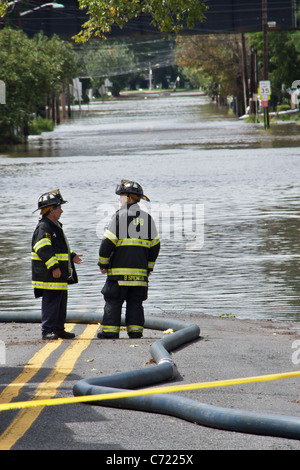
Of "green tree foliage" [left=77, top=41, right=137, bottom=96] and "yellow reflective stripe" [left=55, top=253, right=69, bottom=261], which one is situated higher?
"green tree foliage" [left=77, top=41, right=137, bottom=96]

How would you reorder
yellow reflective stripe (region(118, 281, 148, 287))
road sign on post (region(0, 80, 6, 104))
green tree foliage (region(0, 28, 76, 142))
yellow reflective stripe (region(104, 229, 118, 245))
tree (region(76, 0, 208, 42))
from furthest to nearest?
green tree foliage (region(0, 28, 76, 142))
road sign on post (region(0, 80, 6, 104))
tree (region(76, 0, 208, 42))
yellow reflective stripe (region(118, 281, 148, 287))
yellow reflective stripe (region(104, 229, 118, 245))

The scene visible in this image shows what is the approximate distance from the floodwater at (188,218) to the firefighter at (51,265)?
1.49 metres

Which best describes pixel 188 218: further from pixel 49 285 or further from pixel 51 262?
pixel 51 262

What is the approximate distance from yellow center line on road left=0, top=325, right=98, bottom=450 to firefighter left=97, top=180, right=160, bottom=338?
1.62 ft

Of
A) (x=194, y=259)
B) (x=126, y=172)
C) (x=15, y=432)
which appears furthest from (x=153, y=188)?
(x=15, y=432)

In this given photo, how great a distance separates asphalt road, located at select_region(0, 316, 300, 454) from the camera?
5652 millimetres

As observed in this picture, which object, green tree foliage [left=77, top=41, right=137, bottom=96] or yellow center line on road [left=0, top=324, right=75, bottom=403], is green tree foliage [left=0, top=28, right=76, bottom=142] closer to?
yellow center line on road [left=0, top=324, right=75, bottom=403]

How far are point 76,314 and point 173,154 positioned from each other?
82.8 feet

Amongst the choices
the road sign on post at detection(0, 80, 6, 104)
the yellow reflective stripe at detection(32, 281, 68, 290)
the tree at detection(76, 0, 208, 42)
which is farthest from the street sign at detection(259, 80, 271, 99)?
the yellow reflective stripe at detection(32, 281, 68, 290)

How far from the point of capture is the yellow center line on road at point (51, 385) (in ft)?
19.0

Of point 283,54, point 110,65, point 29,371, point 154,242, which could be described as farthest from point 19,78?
point 110,65

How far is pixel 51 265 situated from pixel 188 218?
9282mm

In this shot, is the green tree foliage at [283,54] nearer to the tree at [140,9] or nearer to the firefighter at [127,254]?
the tree at [140,9]

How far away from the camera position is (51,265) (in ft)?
30.4
